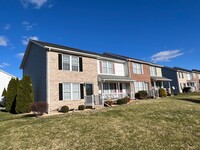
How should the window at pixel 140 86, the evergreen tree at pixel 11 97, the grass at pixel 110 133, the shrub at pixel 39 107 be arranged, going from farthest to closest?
the window at pixel 140 86
the evergreen tree at pixel 11 97
the shrub at pixel 39 107
the grass at pixel 110 133

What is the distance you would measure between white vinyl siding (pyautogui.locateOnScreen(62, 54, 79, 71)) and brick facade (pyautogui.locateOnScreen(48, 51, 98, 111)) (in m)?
0.45

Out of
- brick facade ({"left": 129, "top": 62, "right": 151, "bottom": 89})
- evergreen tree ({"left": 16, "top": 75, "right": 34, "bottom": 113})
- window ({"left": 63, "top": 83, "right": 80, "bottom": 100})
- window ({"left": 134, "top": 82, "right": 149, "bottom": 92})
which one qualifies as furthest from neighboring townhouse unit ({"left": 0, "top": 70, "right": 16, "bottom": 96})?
window ({"left": 134, "top": 82, "right": 149, "bottom": 92})

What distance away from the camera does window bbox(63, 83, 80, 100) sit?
17.1 meters

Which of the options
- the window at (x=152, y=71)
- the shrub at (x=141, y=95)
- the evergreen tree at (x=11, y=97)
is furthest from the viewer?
the window at (x=152, y=71)

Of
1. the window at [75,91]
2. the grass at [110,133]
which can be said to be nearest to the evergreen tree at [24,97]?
the window at [75,91]

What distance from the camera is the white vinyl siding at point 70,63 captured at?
699 inches

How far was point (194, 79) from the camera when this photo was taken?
50281mm

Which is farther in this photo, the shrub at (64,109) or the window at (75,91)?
the window at (75,91)

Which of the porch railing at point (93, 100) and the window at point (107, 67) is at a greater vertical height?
the window at point (107, 67)

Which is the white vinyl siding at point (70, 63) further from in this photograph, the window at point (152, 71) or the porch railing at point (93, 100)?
the window at point (152, 71)

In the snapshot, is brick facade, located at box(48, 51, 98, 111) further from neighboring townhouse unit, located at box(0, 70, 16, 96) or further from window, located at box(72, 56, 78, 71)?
neighboring townhouse unit, located at box(0, 70, 16, 96)

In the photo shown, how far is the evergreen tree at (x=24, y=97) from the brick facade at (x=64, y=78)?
107 inches

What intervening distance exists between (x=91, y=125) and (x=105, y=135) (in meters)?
1.70

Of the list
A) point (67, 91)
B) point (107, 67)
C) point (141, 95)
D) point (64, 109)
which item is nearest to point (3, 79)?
point (107, 67)
